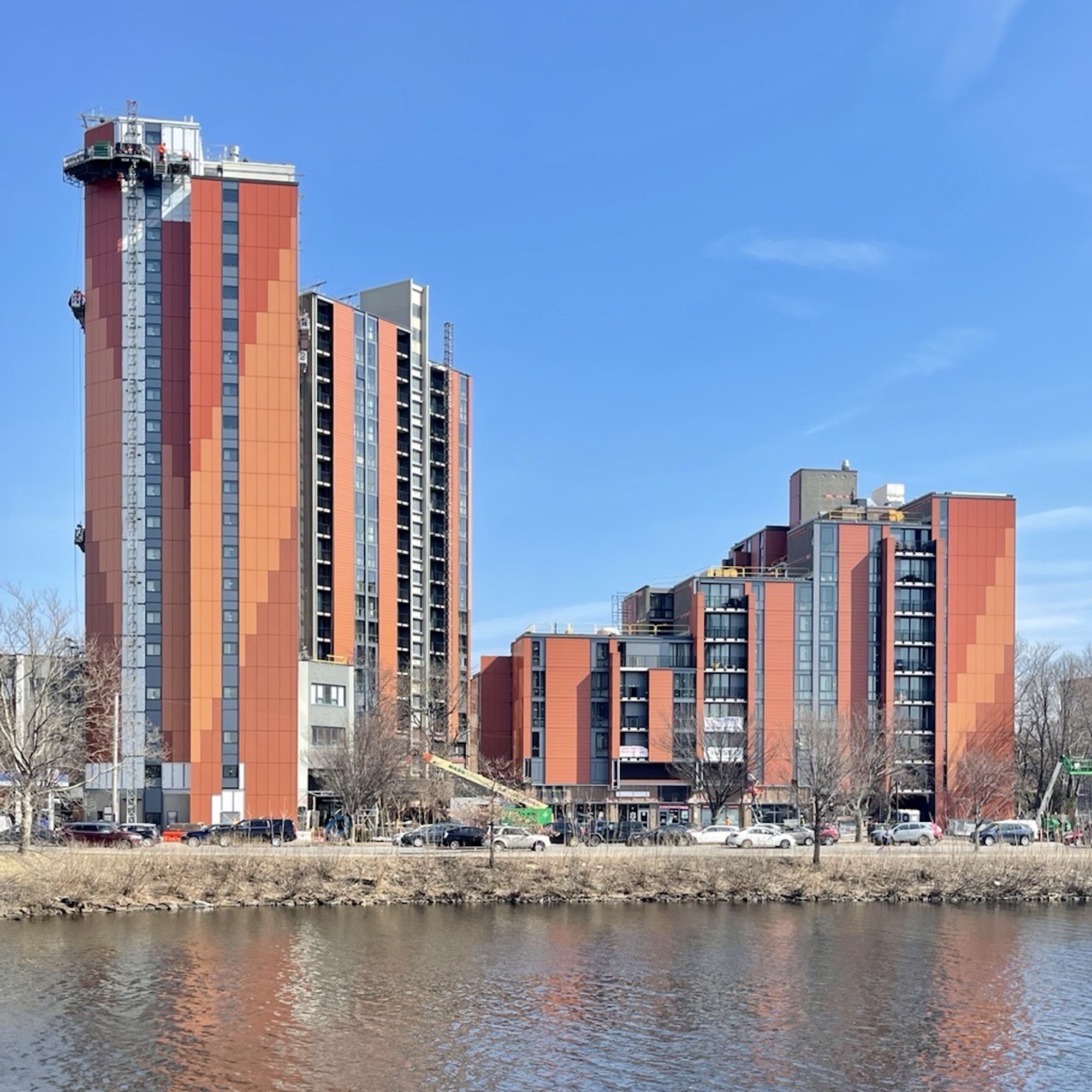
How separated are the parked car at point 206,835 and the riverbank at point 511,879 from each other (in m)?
14.9

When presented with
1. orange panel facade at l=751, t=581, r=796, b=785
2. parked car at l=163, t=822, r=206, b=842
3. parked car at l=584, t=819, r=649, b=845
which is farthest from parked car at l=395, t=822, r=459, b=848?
orange panel facade at l=751, t=581, r=796, b=785

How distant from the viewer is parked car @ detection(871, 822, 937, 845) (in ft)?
338

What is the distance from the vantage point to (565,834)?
329 feet

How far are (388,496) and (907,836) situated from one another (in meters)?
74.4

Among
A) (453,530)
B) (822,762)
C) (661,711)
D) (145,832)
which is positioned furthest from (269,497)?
(822,762)

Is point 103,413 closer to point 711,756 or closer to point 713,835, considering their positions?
point 711,756

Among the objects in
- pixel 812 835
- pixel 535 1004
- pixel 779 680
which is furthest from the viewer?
pixel 779 680

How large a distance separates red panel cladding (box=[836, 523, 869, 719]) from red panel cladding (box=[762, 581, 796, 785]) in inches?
199

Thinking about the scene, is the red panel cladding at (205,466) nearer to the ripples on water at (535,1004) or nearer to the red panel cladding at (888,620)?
the ripples on water at (535,1004)

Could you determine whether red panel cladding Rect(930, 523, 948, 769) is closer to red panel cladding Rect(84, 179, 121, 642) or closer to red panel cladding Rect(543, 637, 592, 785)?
red panel cladding Rect(543, 637, 592, 785)

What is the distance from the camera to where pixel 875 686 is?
144500 millimetres

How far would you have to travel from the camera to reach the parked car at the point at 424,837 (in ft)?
301

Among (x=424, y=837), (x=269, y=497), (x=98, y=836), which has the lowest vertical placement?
(x=424, y=837)

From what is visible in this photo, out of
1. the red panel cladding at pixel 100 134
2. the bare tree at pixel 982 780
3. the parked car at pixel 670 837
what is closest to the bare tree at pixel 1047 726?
the bare tree at pixel 982 780
